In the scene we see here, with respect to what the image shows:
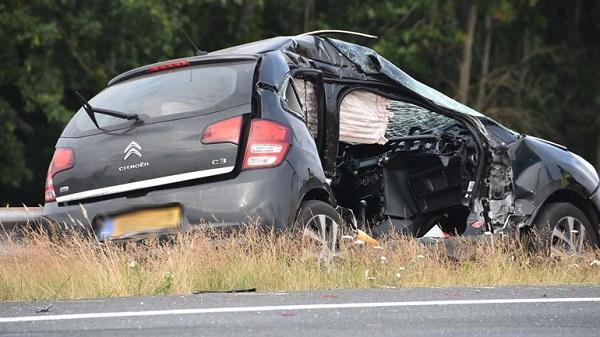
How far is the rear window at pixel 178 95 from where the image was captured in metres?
8.31

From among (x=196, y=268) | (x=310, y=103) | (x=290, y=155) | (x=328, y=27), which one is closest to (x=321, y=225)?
(x=290, y=155)

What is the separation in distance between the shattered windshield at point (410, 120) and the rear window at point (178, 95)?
2001 mm

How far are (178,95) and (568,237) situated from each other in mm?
3485

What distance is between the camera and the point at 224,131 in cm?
819

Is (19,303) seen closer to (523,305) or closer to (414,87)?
(523,305)

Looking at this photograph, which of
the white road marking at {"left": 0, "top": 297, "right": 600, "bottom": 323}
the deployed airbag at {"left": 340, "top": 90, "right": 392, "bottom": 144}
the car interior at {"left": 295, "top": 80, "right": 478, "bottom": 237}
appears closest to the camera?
the white road marking at {"left": 0, "top": 297, "right": 600, "bottom": 323}

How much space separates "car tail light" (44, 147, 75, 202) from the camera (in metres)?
8.52

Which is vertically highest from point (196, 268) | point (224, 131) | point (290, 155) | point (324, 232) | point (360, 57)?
point (360, 57)

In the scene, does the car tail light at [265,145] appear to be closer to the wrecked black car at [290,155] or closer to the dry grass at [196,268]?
the wrecked black car at [290,155]

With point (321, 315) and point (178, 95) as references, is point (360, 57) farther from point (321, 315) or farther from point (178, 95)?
point (321, 315)

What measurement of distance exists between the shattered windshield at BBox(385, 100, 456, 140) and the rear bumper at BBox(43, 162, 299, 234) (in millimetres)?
2172

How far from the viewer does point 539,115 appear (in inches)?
1247

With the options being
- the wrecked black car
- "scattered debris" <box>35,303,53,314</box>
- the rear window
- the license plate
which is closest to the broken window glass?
the wrecked black car

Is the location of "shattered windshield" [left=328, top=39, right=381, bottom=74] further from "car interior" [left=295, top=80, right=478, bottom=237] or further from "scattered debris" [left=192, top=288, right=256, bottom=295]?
"scattered debris" [left=192, top=288, right=256, bottom=295]
